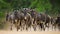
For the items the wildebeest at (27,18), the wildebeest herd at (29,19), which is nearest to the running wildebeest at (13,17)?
the wildebeest herd at (29,19)

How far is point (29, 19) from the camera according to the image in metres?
1.47

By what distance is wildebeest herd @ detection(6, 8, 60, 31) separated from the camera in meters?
1.47

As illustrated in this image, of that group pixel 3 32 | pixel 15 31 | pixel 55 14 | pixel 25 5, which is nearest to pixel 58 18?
pixel 55 14

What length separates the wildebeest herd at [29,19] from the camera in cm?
147

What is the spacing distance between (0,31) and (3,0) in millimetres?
393

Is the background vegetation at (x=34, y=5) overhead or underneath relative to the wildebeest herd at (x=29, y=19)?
overhead

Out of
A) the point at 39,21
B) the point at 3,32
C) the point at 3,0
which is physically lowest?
the point at 3,32

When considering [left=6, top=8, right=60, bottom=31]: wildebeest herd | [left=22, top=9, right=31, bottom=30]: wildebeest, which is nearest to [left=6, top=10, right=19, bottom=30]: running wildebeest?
[left=6, top=8, right=60, bottom=31]: wildebeest herd

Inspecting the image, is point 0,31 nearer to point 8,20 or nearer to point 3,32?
point 3,32

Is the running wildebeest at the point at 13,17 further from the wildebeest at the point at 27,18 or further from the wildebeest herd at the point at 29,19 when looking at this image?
the wildebeest at the point at 27,18

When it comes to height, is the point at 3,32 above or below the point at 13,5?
below

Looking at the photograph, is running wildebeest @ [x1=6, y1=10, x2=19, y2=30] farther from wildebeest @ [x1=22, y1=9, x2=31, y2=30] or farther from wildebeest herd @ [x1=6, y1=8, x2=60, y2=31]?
wildebeest @ [x1=22, y1=9, x2=31, y2=30]

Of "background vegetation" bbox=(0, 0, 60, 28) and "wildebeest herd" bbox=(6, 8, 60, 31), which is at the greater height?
"background vegetation" bbox=(0, 0, 60, 28)

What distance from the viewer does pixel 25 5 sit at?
1482 mm
